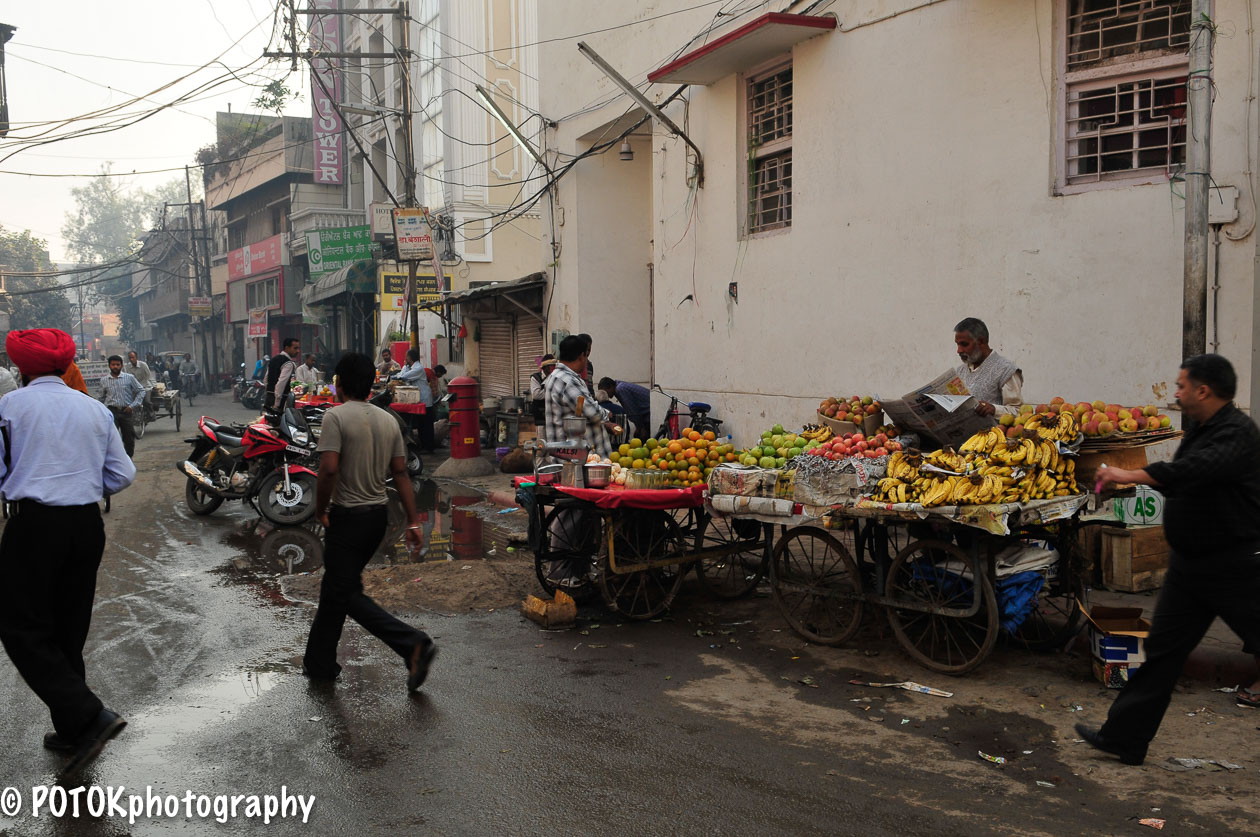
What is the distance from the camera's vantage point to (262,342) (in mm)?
43969

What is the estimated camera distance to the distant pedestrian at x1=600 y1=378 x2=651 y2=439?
47.0ft

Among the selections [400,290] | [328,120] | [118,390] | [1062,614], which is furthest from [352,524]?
[328,120]

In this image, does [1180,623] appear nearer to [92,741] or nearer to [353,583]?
[353,583]

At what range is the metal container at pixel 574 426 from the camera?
749 centimetres

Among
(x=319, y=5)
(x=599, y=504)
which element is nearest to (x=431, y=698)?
(x=599, y=504)

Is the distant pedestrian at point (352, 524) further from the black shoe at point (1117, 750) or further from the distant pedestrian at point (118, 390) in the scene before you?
the distant pedestrian at point (118, 390)

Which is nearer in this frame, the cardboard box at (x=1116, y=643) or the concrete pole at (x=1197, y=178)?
the cardboard box at (x=1116, y=643)

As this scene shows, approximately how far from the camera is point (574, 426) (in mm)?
7500

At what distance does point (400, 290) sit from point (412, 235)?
213 inches

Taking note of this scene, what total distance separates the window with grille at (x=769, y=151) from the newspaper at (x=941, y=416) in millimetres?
5586

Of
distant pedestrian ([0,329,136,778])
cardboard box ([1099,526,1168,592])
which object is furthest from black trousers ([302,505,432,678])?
cardboard box ([1099,526,1168,592])

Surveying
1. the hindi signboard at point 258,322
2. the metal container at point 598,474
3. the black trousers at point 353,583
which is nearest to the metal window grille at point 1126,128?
the metal container at point 598,474

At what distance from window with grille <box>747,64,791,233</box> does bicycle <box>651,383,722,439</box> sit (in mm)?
2430

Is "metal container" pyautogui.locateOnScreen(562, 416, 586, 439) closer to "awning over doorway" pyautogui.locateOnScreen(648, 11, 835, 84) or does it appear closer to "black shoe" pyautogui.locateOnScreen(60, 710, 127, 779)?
"black shoe" pyautogui.locateOnScreen(60, 710, 127, 779)
